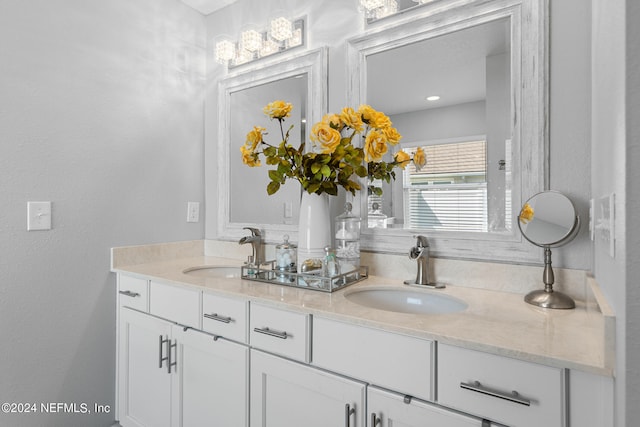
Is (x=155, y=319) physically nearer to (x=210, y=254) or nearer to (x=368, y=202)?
(x=210, y=254)

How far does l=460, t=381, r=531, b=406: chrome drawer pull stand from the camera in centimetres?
79

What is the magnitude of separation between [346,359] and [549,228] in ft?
2.52

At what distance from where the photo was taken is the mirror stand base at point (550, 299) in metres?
1.08

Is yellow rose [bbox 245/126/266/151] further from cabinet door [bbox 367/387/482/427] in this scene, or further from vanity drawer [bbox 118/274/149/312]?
cabinet door [bbox 367/387/482/427]

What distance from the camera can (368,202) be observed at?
5.35 ft

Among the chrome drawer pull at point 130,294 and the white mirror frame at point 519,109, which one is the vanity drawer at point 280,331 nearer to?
the white mirror frame at point 519,109

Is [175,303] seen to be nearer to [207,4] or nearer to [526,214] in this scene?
[526,214]

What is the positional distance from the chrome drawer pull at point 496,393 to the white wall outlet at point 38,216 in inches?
68.7

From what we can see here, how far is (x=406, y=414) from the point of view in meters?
0.93

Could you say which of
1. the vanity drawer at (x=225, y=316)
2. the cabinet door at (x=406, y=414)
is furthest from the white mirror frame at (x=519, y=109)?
the vanity drawer at (x=225, y=316)

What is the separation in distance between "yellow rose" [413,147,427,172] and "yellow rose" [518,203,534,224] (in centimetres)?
42

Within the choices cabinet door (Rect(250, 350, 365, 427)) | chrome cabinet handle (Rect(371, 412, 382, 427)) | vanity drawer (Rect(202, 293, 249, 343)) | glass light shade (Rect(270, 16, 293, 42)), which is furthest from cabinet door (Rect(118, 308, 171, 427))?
glass light shade (Rect(270, 16, 293, 42))

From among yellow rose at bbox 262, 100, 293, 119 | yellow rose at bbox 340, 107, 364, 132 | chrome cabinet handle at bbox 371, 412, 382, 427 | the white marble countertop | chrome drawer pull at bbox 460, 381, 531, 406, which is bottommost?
chrome cabinet handle at bbox 371, 412, 382, 427

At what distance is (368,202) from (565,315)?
0.84 meters
